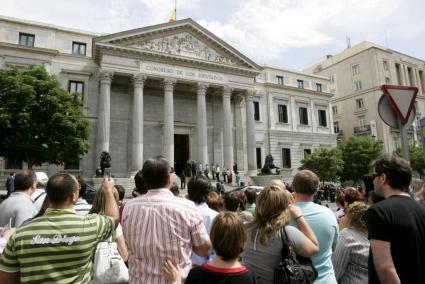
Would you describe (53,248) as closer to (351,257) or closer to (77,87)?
(351,257)

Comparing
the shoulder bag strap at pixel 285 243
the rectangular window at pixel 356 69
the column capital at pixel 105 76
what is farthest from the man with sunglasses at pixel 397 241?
the rectangular window at pixel 356 69

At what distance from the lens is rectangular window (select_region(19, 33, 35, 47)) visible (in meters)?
26.1

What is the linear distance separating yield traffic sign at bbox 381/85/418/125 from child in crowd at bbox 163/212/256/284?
3.19m

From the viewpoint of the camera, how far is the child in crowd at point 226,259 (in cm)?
227

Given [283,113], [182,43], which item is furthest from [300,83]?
[182,43]

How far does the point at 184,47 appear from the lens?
29094mm

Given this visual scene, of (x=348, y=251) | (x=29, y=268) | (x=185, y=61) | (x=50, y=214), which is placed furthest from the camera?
(x=185, y=61)

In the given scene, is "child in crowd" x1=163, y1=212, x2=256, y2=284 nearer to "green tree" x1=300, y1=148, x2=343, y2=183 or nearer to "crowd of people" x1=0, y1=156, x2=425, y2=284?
"crowd of people" x1=0, y1=156, x2=425, y2=284

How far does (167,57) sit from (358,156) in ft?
76.5

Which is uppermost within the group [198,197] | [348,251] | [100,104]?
[100,104]

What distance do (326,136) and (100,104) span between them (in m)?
28.5

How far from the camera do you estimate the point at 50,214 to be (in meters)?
2.66

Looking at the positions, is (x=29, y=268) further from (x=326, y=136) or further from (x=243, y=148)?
(x=326, y=136)

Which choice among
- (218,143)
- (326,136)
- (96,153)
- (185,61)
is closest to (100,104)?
(96,153)
